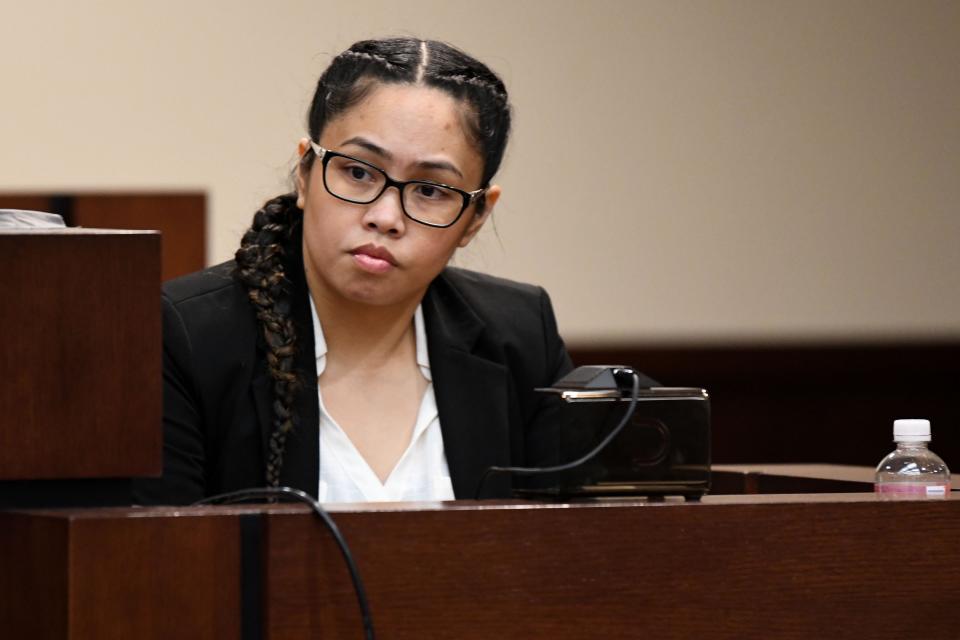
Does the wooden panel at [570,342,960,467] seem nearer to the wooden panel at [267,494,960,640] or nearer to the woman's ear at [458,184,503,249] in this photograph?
the woman's ear at [458,184,503,249]

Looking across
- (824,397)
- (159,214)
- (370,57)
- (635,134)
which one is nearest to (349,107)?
(370,57)

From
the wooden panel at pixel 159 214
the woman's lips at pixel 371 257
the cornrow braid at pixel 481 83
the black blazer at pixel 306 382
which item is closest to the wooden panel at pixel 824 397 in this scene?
the wooden panel at pixel 159 214

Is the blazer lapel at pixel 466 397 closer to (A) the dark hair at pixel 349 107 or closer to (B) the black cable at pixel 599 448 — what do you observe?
(A) the dark hair at pixel 349 107

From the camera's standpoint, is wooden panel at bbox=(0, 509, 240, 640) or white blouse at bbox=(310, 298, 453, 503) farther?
white blouse at bbox=(310, 298, 453, 503)

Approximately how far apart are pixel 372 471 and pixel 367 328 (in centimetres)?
21

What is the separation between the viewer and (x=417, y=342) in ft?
6.68

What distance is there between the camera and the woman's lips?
1.80 meters

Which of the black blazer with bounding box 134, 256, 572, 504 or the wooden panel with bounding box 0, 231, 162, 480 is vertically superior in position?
the wooden panel with bounding box 0, 231, 162, 480

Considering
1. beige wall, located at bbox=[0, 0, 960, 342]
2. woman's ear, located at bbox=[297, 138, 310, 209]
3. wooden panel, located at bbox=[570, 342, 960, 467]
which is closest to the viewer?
woman's ear, located at bbox=[297, 138, 310, 209]

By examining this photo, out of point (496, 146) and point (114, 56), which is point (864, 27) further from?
point (496, 146)

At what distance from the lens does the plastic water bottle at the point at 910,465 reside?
1.49 metres

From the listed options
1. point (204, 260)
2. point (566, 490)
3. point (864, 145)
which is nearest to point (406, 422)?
point (566, 490)

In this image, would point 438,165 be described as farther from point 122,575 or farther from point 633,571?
point 122,575

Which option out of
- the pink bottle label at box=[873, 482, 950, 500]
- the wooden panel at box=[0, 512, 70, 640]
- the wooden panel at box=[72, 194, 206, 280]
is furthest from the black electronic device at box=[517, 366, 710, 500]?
the wooden panel at box=[72, 194, 206, 280]
